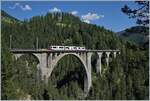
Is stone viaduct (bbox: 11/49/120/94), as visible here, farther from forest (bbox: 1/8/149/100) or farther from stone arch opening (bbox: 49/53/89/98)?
stone arch opening (bbox: 49/53/89/98)

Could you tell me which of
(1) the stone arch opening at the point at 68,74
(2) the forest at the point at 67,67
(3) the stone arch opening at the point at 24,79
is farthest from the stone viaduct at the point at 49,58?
(1) the stone arch opening at the point at 68,74

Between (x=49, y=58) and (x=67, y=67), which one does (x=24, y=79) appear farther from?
(x=67, y=67)

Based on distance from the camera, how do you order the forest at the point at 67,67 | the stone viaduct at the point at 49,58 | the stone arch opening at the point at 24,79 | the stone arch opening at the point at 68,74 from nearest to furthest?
the stone arch opening at the point at 24,79 → the forest at the point at 67,67 → the stone viaduct at the point at 49,58 → the stone arch opening at the point at 68,74

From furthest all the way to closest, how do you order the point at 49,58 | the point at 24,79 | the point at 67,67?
the point at 67,67 < the point at 49,58 < the point at 24,79

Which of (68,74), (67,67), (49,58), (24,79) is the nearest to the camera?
(24,79)

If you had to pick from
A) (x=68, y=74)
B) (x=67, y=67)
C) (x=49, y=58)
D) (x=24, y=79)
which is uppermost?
(x=49, y=58)

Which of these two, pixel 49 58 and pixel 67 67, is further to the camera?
pixel 67 67

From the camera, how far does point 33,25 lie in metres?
130

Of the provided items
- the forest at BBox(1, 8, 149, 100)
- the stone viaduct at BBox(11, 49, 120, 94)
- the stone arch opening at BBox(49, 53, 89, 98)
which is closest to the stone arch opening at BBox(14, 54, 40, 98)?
the forest at BBox(1, 8, 149, 100)

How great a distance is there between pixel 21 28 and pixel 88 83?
53.6m

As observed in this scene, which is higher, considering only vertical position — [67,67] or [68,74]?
[67,67]

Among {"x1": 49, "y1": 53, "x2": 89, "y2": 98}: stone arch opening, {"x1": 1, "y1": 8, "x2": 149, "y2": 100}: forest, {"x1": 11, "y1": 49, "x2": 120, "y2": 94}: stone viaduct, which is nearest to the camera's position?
{"x1": 1, "y1": 8, "x2": 149, "y2": 100}: forest

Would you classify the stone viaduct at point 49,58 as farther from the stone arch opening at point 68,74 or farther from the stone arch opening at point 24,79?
the stone arch opening at point 68,74

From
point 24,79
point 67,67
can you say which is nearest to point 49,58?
point 24,79
